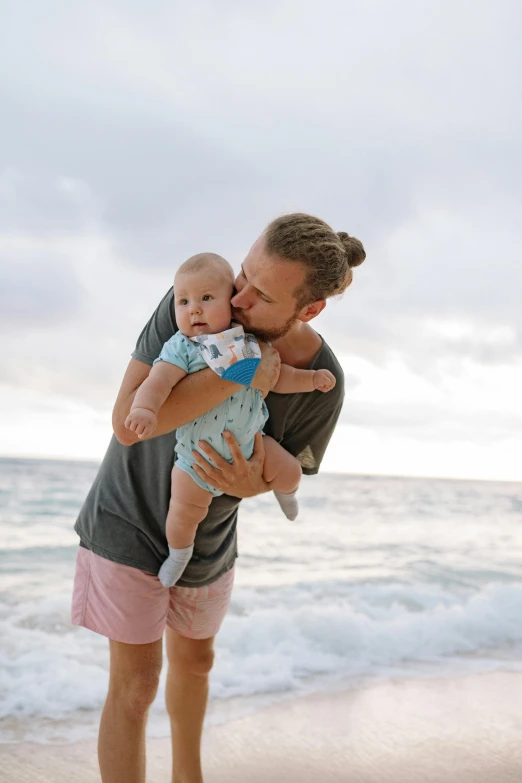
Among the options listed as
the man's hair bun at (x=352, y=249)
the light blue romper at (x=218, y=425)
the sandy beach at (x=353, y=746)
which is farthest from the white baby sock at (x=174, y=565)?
the sandy beach at (x=353, y=746)

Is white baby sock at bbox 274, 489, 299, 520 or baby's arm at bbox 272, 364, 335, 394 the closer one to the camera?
baby's arm at bbox 272, 364, 335, 394

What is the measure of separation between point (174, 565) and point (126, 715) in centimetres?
47

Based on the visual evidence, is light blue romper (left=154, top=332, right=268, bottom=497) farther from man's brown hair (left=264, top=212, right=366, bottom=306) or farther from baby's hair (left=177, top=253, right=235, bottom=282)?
man's brown hair (left=264, top=212, right=366, bottom=306)

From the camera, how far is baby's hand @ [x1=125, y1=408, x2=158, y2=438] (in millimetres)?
2066

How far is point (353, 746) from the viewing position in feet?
12.4

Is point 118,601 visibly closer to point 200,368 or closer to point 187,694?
point 187,694

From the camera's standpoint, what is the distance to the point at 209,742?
3.74 meters

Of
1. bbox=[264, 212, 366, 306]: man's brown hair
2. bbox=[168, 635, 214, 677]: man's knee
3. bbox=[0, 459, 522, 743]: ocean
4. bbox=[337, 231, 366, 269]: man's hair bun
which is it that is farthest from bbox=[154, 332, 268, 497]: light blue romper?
bbox=[0, 459, 522, 743]: ocean

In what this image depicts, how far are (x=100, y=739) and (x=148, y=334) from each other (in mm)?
1255

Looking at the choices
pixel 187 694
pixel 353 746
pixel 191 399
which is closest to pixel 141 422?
pixel 191 399

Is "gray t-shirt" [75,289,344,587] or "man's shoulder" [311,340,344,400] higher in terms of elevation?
"man's shoulder" [311,340,344,400]

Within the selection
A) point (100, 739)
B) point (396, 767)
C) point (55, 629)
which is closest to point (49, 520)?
point (55, 629)

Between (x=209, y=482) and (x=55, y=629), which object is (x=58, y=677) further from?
(x=209, y=482)

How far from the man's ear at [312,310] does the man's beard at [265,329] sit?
33 mm
